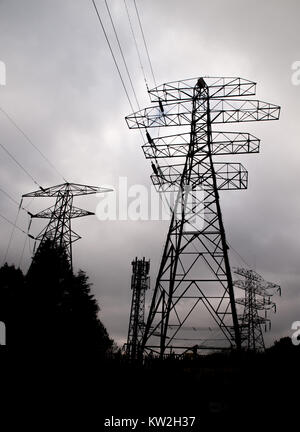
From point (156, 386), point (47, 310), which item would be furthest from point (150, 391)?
point (47, 310)

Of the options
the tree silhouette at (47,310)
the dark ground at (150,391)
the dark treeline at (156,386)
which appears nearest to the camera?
the dark ground at (150,391)

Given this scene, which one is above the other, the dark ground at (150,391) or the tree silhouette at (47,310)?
the tree silhouette at (47,310)

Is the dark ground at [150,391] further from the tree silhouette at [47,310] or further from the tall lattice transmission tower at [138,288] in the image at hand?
the tall lattice transmission tower at [138,288]

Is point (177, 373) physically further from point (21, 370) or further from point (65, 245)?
point (65, 245)

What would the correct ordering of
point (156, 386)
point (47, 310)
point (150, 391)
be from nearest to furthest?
point (150, 391) < point (156, 386) < point (47, 310)

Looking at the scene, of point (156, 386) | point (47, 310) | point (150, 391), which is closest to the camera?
point (150, 391)

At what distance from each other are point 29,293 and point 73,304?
5.93 metres

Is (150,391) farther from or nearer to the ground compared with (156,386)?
nearer to the ground

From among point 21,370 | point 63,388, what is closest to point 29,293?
point 21,370

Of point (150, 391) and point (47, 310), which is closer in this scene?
point (150, 391)

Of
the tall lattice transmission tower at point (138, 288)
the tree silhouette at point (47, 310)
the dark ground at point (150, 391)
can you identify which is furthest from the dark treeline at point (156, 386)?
the tall lattice transmission tower at point (138, 288)

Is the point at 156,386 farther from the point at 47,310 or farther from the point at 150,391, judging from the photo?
the point at 47,310

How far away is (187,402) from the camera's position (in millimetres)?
9547

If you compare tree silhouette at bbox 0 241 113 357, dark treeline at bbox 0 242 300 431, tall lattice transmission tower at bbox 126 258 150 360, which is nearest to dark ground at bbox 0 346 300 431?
dark treeline at bbox 0 242 300 431
